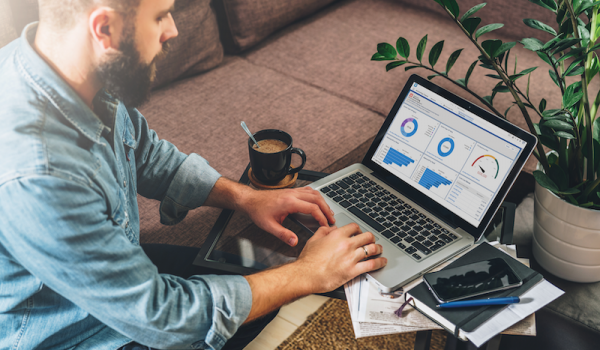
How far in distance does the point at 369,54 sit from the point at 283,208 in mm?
1132

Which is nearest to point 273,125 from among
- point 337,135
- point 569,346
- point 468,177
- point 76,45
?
point 337,135

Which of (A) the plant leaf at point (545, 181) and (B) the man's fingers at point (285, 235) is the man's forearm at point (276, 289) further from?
(A) the plant leaf at point (545, 181)

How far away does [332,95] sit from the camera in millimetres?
1614

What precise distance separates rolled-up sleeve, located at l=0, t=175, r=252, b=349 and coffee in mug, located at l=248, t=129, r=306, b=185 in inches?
11.6

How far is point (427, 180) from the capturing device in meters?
0.90

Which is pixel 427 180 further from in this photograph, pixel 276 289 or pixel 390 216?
pixel 276 289

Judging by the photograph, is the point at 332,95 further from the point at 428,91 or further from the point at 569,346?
the point at 569,346

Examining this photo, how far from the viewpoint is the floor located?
133 cm

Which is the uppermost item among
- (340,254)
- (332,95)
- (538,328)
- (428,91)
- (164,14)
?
(164,14)

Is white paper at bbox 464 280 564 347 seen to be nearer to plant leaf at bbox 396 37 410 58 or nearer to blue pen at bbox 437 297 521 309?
blue pen at bbox 437 297 521 309

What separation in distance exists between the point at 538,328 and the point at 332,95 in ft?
3.23

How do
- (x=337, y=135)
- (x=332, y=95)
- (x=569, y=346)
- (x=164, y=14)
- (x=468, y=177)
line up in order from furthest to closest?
(x=332, y=95), (x=337, y=135), (x=569, y=346), (x=468, y=177), (x=164, y=14)

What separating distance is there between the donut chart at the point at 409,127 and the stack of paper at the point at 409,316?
0.33 m

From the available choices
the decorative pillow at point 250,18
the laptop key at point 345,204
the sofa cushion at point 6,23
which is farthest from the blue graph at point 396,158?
the decorative pillow at point 250,18
